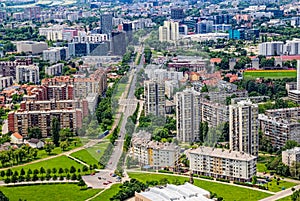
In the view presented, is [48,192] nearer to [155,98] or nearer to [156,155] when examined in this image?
[156,155]

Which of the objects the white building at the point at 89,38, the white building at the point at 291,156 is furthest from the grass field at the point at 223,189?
the white building at the point at 89,38

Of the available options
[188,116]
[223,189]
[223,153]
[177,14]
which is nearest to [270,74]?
[188,116]

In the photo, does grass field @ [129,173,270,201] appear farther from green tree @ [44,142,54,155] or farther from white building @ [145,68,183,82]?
white building @ [145,68,183,82]

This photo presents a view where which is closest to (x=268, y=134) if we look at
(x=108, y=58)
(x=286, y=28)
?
(x=108, y=58)

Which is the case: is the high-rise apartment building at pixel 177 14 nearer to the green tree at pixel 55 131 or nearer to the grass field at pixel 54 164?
the green tree at pixel 55 131

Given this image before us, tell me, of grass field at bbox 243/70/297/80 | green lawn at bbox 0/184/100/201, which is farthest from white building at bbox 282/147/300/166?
grass field at bbox 243/70/297/80
